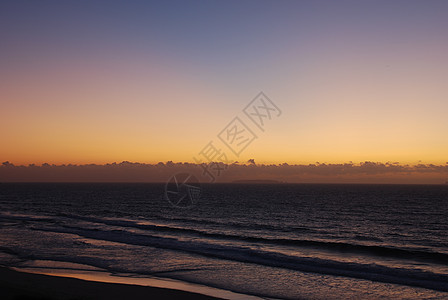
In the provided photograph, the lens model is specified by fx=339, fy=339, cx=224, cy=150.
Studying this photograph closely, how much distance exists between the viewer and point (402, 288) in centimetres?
1683

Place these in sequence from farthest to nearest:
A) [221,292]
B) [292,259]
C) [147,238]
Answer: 1. [147,238]
2. [292,259]
3. [221,292]

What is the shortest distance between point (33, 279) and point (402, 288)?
1783 centimetres

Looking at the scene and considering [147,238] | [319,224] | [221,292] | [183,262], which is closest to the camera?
[221,292]

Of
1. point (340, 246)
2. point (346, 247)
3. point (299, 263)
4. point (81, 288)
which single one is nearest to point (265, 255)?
point (299, 263)

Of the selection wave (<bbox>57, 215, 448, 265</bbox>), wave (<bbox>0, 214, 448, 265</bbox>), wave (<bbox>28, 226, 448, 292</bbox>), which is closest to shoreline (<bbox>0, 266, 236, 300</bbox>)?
wave (<bbox>28, 226, 448, 292</bbox>)

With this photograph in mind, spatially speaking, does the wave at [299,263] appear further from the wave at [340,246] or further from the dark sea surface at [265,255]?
the wave at [340,246]

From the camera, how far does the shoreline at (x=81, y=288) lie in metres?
13.3

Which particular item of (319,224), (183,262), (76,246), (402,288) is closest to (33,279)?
(183,262)

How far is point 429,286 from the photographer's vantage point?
1730 cm

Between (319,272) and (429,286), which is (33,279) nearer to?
(319,272)

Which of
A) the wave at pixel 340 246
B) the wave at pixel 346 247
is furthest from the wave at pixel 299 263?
the wave at pixel 346 247

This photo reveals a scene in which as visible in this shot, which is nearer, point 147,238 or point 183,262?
point 183,262

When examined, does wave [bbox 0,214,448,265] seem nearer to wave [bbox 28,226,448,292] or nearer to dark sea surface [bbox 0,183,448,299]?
dark sea surface [bbox 0,183,448,299]

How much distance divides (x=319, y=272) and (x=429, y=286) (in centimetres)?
555
